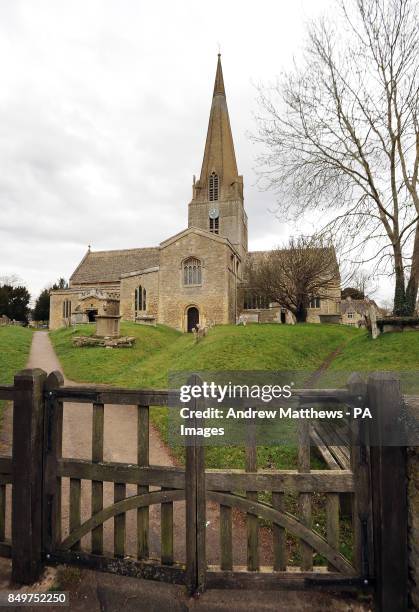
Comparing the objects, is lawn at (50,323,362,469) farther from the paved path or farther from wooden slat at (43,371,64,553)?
wooden slat at (43,371,64,553)

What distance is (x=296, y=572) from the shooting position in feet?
8.30

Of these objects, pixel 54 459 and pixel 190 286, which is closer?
pixel 54 459

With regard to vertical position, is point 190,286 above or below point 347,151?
below

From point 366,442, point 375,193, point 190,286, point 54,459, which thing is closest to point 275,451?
point 366,442

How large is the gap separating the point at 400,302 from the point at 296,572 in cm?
1568

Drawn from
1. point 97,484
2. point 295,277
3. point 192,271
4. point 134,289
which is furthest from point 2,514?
point 134,289

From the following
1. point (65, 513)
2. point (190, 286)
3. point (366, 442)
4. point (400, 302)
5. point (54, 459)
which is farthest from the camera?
point (190, 286)

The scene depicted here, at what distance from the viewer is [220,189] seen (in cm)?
4269

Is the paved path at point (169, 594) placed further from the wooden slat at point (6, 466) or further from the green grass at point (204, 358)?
the green grass at point (204, 358)

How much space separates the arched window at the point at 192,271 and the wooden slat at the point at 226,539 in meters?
29.9

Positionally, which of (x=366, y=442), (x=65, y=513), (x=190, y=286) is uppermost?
(x=190, y=286)

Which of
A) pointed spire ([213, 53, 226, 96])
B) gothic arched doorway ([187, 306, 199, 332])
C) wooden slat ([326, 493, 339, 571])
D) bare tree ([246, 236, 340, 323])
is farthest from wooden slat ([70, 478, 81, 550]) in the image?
pointed spire ([213, 53, 226, 96])

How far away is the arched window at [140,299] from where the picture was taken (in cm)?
3381

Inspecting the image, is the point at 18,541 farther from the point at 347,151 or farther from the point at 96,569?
the point at 347,151
